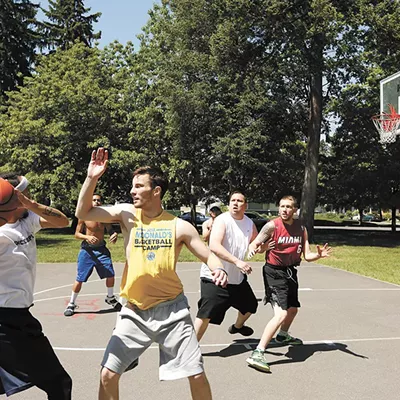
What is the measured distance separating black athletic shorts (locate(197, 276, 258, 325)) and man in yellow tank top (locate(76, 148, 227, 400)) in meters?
1.93

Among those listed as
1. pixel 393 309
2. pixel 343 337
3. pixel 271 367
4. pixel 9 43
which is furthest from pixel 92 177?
pixel 9 43

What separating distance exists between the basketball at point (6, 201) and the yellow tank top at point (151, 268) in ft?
2.86

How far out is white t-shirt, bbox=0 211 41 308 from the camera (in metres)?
3.44

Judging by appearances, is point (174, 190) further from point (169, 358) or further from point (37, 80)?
point (169, 358)

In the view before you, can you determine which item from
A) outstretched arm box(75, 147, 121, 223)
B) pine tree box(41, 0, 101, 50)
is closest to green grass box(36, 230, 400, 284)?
outstretched arm box(75, 147, 121, 223)

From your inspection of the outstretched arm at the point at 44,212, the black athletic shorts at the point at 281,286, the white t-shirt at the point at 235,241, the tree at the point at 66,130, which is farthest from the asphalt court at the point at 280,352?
the tree at the point at 66,130

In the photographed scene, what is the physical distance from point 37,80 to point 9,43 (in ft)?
17.8

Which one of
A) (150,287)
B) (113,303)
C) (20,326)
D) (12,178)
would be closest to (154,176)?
(150,287)

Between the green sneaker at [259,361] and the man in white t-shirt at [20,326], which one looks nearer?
the man in white t-shirt at [20,326]

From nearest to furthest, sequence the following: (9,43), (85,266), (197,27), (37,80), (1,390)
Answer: (1,390) < (85,266) < (197,27) < (37,80) < (9,43)

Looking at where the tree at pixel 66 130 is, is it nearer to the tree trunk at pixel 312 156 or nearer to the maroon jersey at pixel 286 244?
the tree trunk at pixel 312 156

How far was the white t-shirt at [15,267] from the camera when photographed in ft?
11.3

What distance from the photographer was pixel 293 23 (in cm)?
2183

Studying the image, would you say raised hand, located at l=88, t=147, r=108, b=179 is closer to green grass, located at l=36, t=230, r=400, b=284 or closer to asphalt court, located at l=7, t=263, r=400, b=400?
asphalt court, located at l=7, t=263, r=400, b=400
